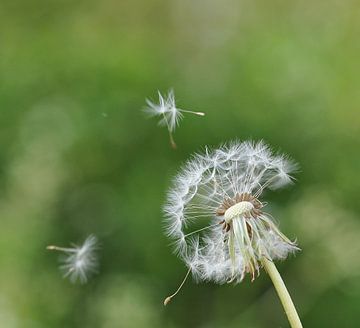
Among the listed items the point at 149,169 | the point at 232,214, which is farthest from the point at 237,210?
the point at 149,169

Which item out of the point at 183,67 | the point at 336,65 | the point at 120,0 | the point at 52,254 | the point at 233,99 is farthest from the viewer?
the point at 120,0

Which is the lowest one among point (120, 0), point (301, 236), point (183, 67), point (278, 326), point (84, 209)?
point (278, 326)

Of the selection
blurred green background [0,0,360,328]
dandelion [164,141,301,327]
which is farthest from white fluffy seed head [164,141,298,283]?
blurred green background [0,0,360,328]

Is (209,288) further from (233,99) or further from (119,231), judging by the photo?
(233,99)

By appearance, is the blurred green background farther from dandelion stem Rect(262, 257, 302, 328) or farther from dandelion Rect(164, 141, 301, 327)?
dandelion stem Rect(262, 257, 302, 328)

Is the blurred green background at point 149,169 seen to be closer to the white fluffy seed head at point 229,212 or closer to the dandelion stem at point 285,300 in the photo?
the white fluffy seed head at point 229,212

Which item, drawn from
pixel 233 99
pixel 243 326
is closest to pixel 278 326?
pixel 243 326

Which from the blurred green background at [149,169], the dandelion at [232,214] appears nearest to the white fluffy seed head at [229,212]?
the dandelion at [232,214]

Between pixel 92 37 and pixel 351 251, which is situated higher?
pixel 92 37

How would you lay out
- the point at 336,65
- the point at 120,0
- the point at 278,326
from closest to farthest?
1. the point at 278,326
2. the point at 336,65
3. the point at 120,0
